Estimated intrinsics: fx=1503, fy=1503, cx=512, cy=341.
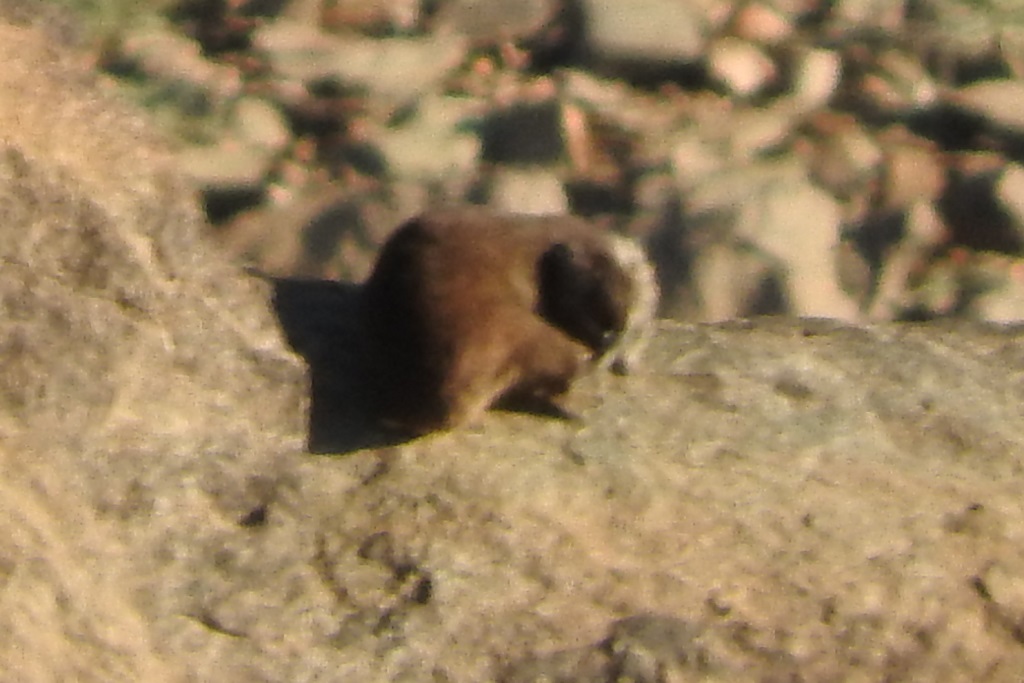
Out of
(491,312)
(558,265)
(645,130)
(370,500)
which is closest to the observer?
(370,500)

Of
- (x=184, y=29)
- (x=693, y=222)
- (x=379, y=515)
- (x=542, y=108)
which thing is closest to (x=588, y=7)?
(x=542, y=108)

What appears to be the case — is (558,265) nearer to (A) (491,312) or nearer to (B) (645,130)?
(A) (491,312)

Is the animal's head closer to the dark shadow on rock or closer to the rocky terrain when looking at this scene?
the rocky terrain

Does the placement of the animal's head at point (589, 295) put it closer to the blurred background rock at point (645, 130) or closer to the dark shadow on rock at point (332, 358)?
the dark shadow on rock at point (332, 358)

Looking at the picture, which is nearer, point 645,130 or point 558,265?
point 558,265

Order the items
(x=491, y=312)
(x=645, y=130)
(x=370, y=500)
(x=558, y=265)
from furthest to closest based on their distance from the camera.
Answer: (x=645, y=130) < (x=558, y=265) < (x=491, y=312) < (x=370, y=500)

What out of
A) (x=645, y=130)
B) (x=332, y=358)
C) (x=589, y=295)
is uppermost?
(x=589, y=295)

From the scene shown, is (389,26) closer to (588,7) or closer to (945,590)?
(588,7)

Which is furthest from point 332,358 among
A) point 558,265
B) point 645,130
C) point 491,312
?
point 645,130
